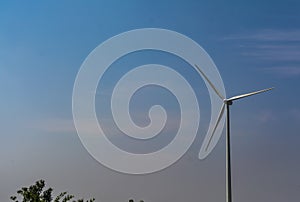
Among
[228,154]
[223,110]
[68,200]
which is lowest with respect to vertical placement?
[68,200]

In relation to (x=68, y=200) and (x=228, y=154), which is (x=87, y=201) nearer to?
(x=68, y=200)

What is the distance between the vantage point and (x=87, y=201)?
134 ft

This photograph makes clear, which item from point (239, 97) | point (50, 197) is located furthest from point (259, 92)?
point (50, 197)

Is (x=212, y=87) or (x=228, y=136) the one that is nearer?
(x=228, y=136)

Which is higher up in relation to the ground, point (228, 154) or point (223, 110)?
point (223, 110)

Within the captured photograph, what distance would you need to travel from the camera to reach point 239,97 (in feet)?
140

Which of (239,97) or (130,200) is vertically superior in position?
A: (239,97)

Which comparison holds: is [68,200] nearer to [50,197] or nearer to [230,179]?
[50,197]

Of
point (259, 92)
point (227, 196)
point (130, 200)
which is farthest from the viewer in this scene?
point (130, 200)

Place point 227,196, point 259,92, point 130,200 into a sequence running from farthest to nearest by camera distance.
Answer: point 130,200
point 259,92
point 227,196

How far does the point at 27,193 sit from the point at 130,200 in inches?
362

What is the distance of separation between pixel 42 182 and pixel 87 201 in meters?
3.50

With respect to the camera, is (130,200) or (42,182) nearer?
(42,182)

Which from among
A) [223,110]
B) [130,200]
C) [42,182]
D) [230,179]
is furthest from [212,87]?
[42,182]
